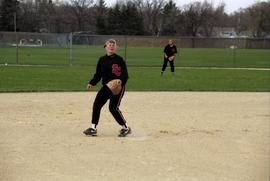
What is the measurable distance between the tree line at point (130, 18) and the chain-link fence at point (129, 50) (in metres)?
30.0

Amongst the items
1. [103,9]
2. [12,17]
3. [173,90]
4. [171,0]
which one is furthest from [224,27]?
[173,90]

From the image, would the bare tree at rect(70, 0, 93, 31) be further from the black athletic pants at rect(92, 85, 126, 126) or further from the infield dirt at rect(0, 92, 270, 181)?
the black athletic pants at rect(92, 85, 126, 126)

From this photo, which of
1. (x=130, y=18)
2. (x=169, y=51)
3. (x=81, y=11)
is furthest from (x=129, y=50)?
(x=81, y=11)

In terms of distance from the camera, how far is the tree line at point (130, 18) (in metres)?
86.6

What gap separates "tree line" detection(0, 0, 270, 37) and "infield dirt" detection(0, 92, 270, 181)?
7572cm

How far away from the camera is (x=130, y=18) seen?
→ 91.3 m

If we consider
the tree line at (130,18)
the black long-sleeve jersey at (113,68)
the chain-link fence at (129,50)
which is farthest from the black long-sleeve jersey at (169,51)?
the tree line at (130,18)

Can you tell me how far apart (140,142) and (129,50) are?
43.5 meters

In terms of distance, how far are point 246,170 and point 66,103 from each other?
711 cm

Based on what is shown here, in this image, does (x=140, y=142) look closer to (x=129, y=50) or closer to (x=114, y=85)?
Result: (x=114, y=85)

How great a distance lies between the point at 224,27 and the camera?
127 m

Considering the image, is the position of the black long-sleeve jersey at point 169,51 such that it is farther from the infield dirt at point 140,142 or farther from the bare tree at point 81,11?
the bare tree at point 81,11

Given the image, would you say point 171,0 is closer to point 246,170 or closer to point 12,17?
point 12,17

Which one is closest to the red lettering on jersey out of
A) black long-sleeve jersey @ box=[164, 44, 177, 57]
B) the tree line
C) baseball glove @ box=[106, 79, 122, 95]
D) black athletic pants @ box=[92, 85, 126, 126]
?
baseball glove @ box=[106, 79, 122, 95]
